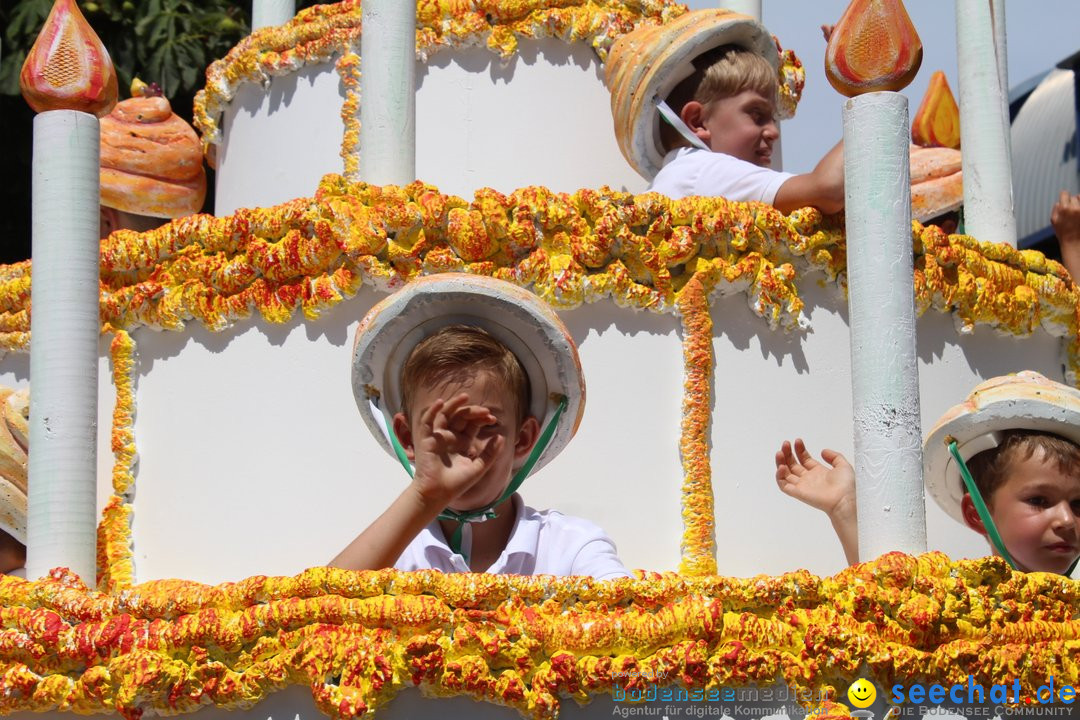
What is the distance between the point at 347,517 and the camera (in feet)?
13.4

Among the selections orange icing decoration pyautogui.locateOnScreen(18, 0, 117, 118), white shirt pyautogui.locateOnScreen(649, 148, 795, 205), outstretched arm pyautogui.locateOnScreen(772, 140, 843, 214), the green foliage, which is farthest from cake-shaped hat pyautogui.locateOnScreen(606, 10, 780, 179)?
the green foliage

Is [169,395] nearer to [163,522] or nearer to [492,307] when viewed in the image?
[163,522]

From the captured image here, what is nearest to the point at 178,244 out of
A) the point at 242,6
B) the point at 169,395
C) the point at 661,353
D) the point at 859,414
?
the point at 169,395

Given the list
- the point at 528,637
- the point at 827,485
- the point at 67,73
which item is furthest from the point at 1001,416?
the point at 67,73

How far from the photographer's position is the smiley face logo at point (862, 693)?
3004mm

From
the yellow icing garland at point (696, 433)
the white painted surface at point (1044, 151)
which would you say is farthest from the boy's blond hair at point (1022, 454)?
the white painted surface at point (1044, 151)

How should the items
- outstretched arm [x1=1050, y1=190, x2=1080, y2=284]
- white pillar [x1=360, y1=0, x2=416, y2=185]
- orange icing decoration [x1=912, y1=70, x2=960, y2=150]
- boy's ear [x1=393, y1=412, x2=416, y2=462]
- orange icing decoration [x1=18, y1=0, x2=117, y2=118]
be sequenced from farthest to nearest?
orange icing decoration [x1=912, y1=70, x2=960, y2=150] < outstretched arm [x1=1050, y1=190, x2=1080, y2=284] < white pillar [x1=360, y1=0, x2=416, y2=185] < orange icing decoration [x1=18, y1=0, x2=117, y2=118] < boy's ear [x1=393, y1=412, x2=416, y2=462]

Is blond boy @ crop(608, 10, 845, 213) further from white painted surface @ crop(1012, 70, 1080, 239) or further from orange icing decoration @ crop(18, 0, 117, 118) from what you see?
white painted surface @ crop(1012, 70, 1080, 239)

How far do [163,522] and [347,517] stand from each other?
→ 53cm

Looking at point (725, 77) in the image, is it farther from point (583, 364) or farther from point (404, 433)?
point (404, 433)

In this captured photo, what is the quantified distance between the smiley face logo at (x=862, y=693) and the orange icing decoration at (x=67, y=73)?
6.55 ft

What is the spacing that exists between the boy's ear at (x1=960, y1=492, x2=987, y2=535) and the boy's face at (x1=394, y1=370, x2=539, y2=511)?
1.10m

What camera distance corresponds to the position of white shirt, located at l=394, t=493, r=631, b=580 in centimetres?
346

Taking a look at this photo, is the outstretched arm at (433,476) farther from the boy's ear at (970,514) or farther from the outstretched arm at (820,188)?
the outstretched arm at (820,188)
